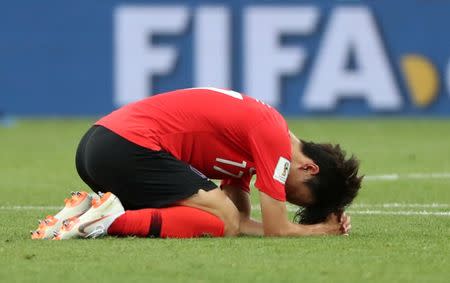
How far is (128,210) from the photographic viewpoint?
24.8ft

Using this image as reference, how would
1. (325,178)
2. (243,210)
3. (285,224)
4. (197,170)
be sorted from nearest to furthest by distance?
(285,224)
(325,178)
(197,170)
(243,210)

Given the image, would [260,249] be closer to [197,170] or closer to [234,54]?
[197,170]

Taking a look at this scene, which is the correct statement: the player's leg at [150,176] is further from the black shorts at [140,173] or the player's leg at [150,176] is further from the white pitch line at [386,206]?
the white pitch line at [386,206]

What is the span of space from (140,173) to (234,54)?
11.8 meters

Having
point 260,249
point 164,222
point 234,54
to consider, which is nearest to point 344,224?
point 260,249

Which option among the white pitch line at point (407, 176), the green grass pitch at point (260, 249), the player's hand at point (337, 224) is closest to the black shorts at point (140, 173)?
the green grass pitch at point (260, 249)

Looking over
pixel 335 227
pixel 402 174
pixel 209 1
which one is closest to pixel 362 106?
pixel 209 1

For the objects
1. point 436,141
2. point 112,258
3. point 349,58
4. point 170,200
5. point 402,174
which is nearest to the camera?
point 112,258

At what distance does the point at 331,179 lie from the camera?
7.50 metres

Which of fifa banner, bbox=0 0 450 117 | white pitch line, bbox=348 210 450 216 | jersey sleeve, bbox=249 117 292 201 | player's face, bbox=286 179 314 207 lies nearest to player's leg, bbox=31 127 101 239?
jersey sleeve, bbox=249 117 292 201

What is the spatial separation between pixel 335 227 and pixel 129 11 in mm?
11899

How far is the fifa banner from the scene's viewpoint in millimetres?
18953

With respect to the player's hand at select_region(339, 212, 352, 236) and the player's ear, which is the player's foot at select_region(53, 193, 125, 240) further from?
the player's hand at select_region(339, 212, 352, 236)

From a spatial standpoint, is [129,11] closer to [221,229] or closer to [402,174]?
[402,174]
